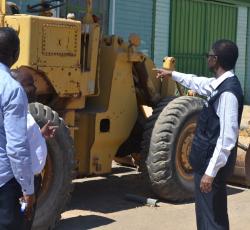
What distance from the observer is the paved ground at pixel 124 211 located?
21.6 feet

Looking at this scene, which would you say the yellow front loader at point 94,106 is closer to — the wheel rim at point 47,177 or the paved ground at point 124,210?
the wheel rim at point 47,177

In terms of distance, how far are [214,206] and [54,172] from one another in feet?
6.78

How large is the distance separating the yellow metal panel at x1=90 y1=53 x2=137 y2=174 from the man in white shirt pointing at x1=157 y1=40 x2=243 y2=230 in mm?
2652

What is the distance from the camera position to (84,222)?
6.58 metres

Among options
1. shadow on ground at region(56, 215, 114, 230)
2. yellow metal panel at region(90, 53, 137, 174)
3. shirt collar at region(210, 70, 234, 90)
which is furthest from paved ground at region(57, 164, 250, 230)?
shirt collar at region(210, 70, 234, 90)

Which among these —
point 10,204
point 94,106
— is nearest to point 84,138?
point 94,106

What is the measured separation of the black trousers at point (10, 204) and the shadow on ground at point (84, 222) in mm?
2757

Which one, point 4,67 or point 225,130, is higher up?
point 4,67

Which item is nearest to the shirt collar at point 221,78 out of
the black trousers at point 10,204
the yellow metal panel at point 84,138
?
the black trousers at point 10,204

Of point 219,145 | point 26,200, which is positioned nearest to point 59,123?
point 219,145

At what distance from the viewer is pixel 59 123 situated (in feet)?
20.2

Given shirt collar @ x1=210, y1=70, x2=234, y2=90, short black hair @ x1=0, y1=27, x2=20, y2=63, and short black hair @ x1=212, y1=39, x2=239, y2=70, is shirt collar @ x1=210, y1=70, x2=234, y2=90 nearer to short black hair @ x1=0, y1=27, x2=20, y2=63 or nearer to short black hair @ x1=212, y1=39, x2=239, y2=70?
short black hair @ x1=212, y1=39, x2=239, y2=70

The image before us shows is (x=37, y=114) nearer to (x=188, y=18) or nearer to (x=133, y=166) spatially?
(x=133, y=166)

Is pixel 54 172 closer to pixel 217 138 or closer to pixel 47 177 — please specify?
pixel 47 177
